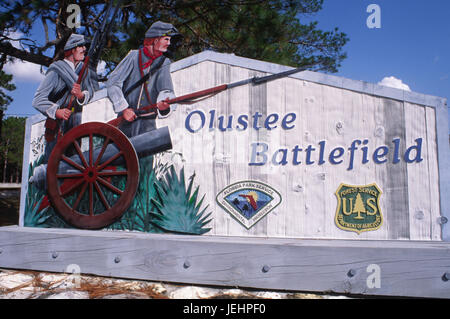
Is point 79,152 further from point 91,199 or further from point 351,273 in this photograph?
point 351,273

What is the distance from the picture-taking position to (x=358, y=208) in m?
3.71

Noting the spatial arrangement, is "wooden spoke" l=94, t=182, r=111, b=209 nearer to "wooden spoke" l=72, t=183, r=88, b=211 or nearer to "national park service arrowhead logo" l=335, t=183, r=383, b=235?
"wooden spoke" l=72, t=183, r=88, b=211

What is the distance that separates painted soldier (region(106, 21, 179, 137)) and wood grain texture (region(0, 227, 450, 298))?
147cm

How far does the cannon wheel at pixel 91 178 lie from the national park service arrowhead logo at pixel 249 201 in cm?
120

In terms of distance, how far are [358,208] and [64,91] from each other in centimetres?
419

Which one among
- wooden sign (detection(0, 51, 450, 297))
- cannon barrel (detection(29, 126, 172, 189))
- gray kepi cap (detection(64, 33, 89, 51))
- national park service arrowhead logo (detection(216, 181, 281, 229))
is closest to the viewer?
wooden sign (detection(0, 51, 450, 297))

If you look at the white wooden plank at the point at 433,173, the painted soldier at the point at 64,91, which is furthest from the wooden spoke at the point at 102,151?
the white wooden plank at the point at 433,173

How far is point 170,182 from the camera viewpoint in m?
4.23

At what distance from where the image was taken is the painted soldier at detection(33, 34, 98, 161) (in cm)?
479

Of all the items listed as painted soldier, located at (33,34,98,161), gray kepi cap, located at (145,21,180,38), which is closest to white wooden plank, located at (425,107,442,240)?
gray kepi cap, located at (145,21,180,38)

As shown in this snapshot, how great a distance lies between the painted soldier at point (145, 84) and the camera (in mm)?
4402

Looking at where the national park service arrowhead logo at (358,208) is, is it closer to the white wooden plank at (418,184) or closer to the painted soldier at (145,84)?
the white wooden plank at (418,184)

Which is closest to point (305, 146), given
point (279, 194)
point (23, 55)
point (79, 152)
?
point (279, 194)
